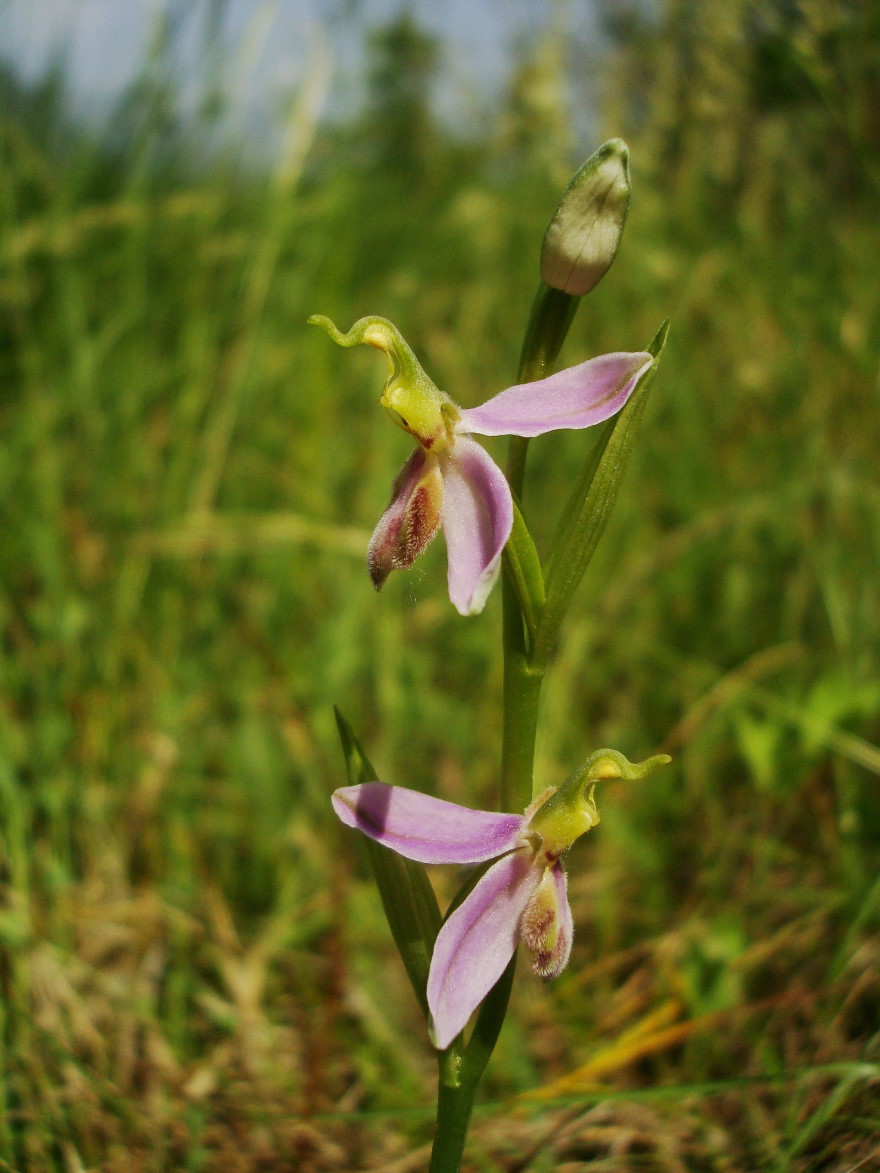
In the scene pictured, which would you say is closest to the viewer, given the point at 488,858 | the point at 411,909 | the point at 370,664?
the point at 488,858

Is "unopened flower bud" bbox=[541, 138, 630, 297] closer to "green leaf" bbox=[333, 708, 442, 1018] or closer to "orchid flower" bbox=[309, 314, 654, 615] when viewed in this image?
"orchid flower" bbox=[309, 314, 654, 615]

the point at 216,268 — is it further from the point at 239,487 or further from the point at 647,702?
the point at 647,702

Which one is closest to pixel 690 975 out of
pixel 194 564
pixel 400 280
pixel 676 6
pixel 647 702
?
pixel 647 702

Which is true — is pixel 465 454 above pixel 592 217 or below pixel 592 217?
below

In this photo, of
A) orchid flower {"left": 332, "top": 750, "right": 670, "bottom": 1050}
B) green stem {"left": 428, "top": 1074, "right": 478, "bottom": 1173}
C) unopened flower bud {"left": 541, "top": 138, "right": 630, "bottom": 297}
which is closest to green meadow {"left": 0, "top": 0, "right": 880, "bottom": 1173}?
green stem {"left": 428, "top": 1074, "right": 478, "bottom": 1173}

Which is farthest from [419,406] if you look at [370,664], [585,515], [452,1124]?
[370,664]

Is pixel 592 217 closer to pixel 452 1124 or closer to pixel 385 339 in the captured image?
pixel 385 339

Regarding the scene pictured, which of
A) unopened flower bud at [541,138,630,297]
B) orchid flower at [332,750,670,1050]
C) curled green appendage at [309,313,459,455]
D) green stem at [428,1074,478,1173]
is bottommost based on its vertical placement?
green stem at [428,1074,478,1173]

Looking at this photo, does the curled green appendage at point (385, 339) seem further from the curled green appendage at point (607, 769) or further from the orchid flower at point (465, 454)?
the curled green appendage at point (607, 769)
